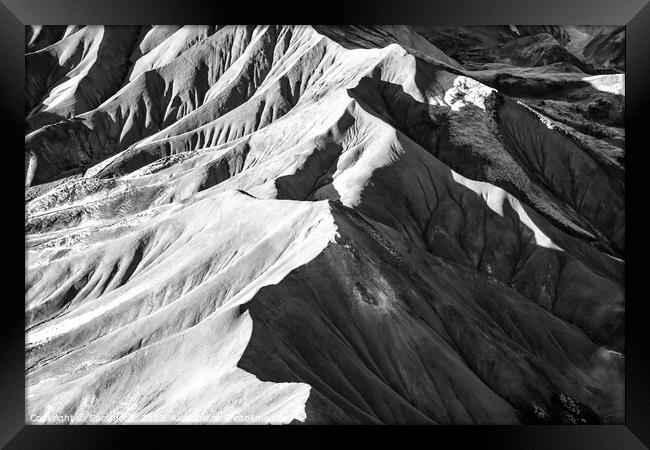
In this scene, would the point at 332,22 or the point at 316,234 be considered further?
the point at 316,234

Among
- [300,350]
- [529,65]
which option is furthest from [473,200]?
[529,65]

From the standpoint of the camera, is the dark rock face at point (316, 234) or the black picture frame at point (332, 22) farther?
the dark rock face at point (316, 234)

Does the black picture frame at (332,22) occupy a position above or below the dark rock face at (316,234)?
above

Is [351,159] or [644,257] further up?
[644,257]

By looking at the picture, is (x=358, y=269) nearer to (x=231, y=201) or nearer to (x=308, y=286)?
(x=308, y=286)
